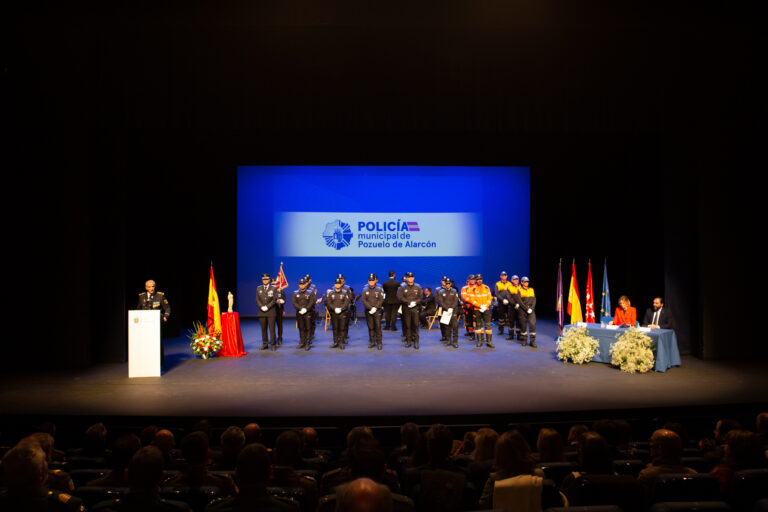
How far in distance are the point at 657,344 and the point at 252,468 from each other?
9.62 m

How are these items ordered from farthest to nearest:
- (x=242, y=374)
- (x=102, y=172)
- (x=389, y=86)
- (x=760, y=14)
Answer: (x=389, y=86), (x=102, y=172), (x=242, y=374), (x=760, y=14)

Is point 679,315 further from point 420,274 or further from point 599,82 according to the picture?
point 420,274

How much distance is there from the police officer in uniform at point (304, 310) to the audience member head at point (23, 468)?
9.91 m

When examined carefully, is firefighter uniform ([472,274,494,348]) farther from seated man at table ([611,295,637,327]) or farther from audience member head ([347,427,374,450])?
audience member head ([347,427,374,450])

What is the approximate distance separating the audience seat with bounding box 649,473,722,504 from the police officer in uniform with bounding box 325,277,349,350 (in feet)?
33.5

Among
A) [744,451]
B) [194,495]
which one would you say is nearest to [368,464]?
[194,495]

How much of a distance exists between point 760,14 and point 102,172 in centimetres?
1201

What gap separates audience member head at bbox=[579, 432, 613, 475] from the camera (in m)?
3.66

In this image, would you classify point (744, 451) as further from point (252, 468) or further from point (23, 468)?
point (23, 468)

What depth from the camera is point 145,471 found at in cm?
321

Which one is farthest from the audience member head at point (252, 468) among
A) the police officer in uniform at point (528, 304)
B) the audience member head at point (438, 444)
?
the police officer in uniform at point (528, 304)

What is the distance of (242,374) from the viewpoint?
35.4 ft

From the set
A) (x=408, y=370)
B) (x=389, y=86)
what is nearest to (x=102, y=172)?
(x=389, y=86)

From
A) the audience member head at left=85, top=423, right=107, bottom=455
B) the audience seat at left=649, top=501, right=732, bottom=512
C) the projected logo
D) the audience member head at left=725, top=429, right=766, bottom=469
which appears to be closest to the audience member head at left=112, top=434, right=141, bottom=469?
the audience member head at left=85, top=423, right=107, bottom=455
